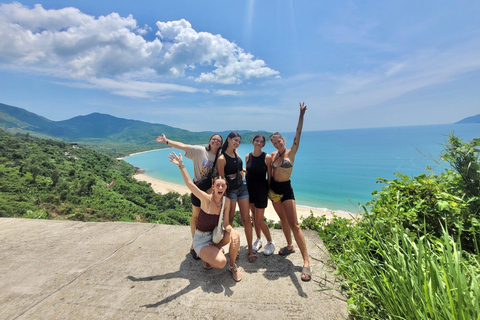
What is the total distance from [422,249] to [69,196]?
32.8m

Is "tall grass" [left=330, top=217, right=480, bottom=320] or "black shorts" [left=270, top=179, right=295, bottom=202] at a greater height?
"black shorts" [left=270, top=179, right=295, bottom=202]

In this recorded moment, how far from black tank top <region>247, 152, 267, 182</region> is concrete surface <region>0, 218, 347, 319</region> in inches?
47.1

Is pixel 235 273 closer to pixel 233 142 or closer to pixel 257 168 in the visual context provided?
pixel 257 168

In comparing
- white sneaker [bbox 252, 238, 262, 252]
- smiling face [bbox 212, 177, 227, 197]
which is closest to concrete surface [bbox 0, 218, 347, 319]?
white sneaker [bbox 252, 238, 262, 252]

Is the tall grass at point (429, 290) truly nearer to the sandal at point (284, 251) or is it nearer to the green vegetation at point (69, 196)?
the sandal at point (284, 251)

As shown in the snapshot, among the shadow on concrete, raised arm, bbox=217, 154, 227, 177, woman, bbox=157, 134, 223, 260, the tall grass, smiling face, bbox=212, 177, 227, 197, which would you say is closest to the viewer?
the tall grass

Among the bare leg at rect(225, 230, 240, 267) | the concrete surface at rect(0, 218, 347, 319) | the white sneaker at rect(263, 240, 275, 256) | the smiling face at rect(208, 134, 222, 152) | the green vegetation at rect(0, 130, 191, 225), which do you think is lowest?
the green vegetation at rect(0, 130, 191, 225)

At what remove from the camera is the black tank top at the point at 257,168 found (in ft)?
9.42

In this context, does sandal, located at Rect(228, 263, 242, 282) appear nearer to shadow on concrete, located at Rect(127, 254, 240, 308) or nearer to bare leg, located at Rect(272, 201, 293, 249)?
shadow on concrete, located at Rect(127, 254, 240, 308)

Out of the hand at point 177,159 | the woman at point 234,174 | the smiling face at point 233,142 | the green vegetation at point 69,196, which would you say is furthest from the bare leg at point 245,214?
the green vegetation at point 69,196

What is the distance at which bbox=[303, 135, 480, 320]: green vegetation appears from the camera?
1.32 metres

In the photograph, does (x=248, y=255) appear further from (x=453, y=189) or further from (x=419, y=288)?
(x=453, y=189)

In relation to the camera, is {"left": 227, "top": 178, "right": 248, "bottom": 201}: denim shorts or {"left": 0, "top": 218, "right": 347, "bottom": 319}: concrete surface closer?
{"left": 0, "top": 218, "right": 347, "bottom": 319}: concrete surface

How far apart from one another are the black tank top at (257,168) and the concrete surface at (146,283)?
1197 mm
